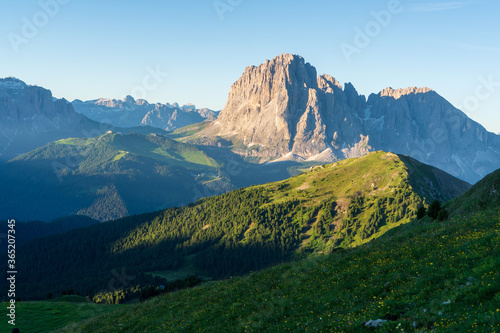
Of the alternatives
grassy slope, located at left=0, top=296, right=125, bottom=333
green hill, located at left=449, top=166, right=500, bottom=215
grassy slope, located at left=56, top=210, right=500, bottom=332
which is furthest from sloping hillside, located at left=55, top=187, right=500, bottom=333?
grassy slope, located at left=0, top=296, right=125, bottom=333

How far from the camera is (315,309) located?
80.1 feet

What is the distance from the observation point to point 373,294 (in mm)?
23406

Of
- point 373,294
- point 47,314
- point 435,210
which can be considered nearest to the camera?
point 373,294

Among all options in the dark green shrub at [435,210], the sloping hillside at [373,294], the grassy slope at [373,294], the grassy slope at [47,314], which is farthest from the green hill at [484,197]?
the grassy slope at [47,314]

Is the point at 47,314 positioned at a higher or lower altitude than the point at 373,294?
lower

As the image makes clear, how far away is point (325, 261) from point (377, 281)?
1010 centimetres

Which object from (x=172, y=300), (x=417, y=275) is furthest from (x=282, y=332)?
(x=172, y=300)

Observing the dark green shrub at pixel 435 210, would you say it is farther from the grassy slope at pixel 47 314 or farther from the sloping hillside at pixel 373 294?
the grassy slope at pixel 47 314

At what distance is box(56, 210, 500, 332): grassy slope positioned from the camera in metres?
18.1

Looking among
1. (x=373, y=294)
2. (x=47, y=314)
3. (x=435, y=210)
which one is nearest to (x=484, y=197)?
(x=435, y=210)

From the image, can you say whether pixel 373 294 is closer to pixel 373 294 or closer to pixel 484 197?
pixel 373 294

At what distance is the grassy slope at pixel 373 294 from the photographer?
59.5 feet

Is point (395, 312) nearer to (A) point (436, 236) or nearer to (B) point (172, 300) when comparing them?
(A) point (436, 236)

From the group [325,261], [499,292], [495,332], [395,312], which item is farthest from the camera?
[325,261]
